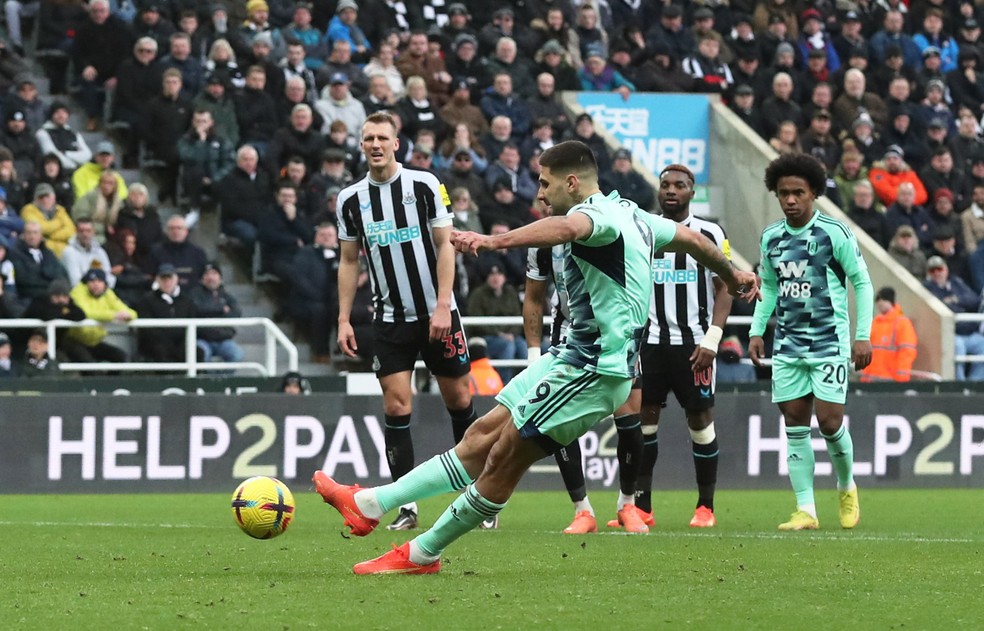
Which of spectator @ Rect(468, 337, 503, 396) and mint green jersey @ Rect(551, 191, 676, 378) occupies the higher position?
mint green jersey @ Rect(551, 191, 676, 378)

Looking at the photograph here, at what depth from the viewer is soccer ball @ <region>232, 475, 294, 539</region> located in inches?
320

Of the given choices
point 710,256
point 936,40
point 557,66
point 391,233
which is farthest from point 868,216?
point 710,256

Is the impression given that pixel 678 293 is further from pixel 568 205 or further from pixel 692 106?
pixel 692 106

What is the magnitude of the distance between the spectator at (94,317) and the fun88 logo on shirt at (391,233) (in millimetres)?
6310

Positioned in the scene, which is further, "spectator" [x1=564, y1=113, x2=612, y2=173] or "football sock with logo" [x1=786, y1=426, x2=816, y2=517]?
"spectator" [x1=564, y1=113, x2=612, y2=173]

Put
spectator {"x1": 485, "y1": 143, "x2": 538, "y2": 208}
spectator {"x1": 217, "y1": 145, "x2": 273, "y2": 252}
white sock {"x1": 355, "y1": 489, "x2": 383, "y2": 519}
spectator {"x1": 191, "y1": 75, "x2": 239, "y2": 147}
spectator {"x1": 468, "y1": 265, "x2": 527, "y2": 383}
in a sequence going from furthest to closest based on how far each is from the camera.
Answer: spectator {"x1": 485, "y1": 143, "x2": 538, "y2": 208}, spectator {"x1": 191, "y1": 75, "x2": 239, "y2": 147}, spectator {"x1": 217, "y1": 145, "x2": 273, "y2": 252}, spectator {"x1": 468, "y1": 265, "x2": 527, "y2": 383}, white sock {"x1": 355, "y1": 489, "x2": 383, "y2": 519}

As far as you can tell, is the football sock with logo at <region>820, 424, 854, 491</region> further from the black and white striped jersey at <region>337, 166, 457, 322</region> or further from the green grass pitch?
the black and white striped jersey at <region>337, 166, 457, 322</region>

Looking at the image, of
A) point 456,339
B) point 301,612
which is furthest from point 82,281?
point 301,612

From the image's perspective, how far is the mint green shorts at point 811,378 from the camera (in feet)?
35.3

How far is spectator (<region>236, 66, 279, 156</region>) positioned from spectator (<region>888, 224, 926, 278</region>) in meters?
7.63

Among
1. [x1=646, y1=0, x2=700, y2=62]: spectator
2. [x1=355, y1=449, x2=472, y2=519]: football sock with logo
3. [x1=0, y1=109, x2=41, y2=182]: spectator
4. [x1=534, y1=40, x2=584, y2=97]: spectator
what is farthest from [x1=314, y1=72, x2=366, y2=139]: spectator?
[x1=355, y1=449, x2=472, y2=519]: football sock with logo

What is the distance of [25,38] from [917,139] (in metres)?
11.9

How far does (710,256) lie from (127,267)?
420 inches

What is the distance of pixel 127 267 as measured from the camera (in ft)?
56.2
